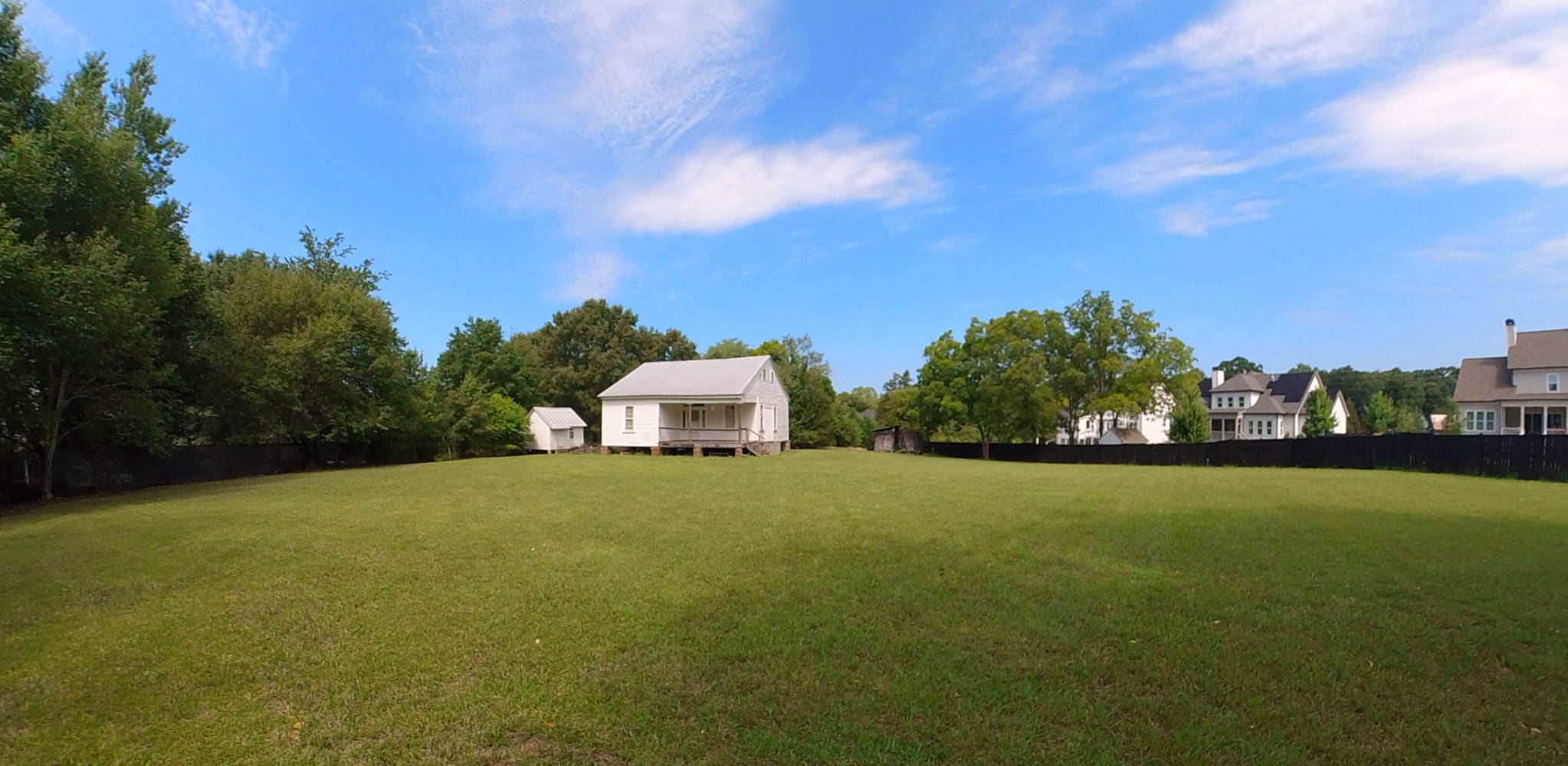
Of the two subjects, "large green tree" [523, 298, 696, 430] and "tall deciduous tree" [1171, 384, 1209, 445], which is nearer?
"tall deciduous tree" [1171, 384, 1209, 445]

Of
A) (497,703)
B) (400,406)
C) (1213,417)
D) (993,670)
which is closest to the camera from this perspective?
(497,703)

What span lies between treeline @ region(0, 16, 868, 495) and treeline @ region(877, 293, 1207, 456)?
23.8m

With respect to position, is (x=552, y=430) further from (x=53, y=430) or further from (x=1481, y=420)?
(x=1481, y=420)

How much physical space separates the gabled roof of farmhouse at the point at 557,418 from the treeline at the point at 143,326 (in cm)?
478

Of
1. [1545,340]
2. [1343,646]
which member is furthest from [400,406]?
[1545,340]

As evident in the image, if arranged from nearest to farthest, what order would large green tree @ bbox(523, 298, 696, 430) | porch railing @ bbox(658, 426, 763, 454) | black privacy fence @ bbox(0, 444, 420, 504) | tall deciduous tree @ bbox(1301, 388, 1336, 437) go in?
black privacy fence @ bbox(0, 444, 420, 504) → porch railing @ bbox(658, 426, 763, 454) → tall deciduous tree @ bbox(1301, 388, 1336, 437) → large green tree @ bbox(523, 298, 696, 430)

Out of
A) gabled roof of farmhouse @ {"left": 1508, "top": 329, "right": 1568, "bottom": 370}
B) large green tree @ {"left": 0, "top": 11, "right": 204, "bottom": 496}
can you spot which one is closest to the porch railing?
large green tree @ {"left": 0, "top": 11, "right": 204, "bottom": 496}

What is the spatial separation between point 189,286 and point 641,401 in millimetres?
18317

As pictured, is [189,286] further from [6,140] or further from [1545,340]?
[1545,340]

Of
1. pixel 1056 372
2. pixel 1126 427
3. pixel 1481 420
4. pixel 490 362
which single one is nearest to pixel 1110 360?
pixel 1056 372

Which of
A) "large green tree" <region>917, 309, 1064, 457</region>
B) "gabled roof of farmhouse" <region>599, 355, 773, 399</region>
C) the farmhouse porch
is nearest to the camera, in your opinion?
the farmhouse porch

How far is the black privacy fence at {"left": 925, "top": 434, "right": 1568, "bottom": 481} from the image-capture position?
63.0ft

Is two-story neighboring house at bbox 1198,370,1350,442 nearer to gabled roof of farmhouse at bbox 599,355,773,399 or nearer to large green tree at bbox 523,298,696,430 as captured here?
gabled roof of farmhouse at bbox 599,355,773,399

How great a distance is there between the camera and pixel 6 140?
45.4 feet
